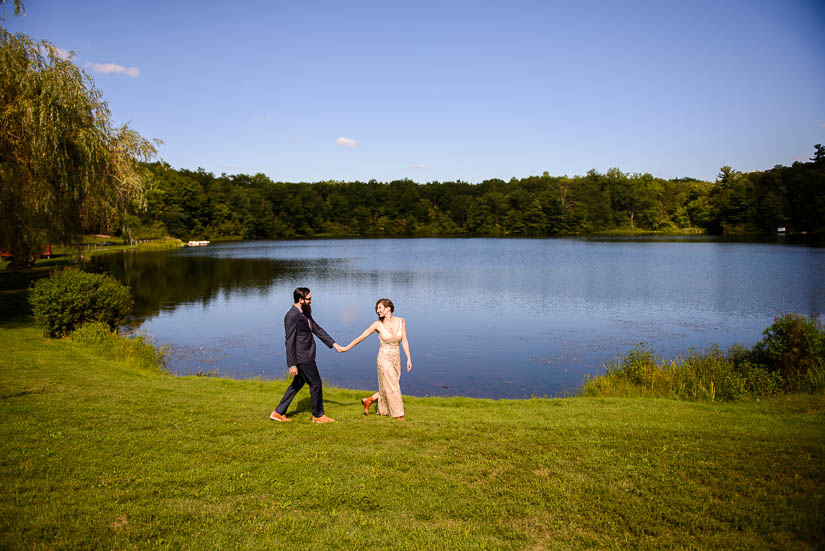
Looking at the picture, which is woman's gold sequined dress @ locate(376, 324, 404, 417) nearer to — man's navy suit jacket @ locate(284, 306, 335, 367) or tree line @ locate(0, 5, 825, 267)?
man's navy suit jacket @ locate(284, 306, 335, 367)

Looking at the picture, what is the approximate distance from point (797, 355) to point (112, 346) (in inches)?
685

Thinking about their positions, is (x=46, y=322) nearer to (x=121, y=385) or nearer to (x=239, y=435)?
(x=121, y=385)

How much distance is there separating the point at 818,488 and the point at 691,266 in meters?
43.7

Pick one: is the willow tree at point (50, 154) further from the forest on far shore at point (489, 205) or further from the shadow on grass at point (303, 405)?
the forest on far shore at point (489, 205)

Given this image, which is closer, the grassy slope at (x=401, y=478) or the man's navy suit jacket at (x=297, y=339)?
the grassy slope at (x=401, y=478)

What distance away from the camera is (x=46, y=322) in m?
15.0

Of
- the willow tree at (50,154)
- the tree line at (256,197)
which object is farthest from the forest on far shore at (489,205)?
the willow tree at (50,154)

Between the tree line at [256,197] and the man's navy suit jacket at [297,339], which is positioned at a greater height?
the tree line at [256,197]

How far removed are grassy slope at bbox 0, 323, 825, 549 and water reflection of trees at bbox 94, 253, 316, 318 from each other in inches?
789

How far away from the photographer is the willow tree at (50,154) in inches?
680

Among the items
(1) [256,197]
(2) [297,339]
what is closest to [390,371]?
(2) [297,339]

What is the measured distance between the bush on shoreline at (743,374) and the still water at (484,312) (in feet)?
5.76

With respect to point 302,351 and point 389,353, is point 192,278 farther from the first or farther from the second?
point 389,353

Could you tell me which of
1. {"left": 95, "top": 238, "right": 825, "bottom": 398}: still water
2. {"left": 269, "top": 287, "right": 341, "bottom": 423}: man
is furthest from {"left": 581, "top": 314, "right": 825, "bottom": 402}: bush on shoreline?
{"left": 269, "top": 287, "right": 341, "bottom": 423}: man
